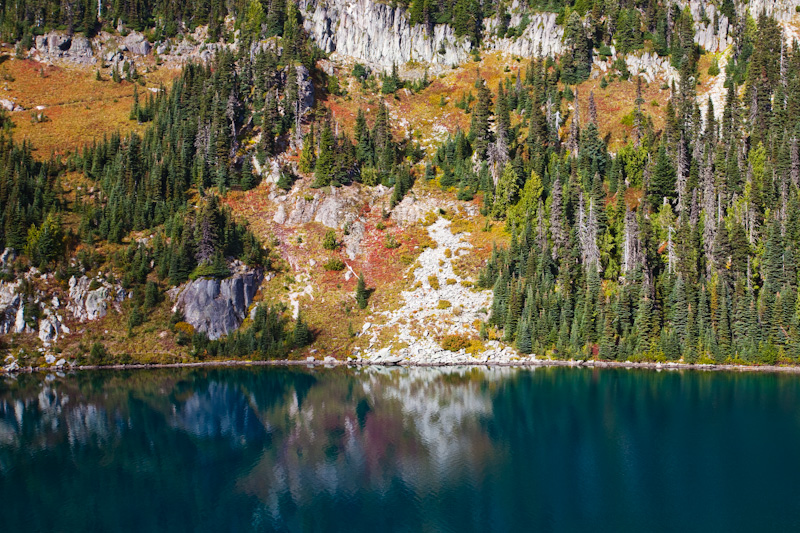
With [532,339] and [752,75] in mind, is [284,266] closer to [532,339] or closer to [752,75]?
[532,339]

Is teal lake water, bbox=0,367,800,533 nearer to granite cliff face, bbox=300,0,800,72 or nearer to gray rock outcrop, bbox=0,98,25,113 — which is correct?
gray rock outcrop, bbox=0,98,25,113

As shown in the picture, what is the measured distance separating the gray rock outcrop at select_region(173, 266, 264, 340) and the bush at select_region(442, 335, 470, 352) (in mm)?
39468

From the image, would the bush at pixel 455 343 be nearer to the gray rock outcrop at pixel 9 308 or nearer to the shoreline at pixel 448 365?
the shoreline at pixel 448 365

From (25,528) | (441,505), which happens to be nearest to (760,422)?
(441,505)

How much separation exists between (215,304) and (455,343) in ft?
149

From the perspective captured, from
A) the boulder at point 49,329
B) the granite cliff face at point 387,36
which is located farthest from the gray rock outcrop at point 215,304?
the granite cliff face at point 387,36

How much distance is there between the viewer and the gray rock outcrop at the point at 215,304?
4139 inches

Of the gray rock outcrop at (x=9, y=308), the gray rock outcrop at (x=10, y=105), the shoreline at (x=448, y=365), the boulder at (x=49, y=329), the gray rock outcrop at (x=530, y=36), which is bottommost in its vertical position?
the shoreline at (x=448, y=365)

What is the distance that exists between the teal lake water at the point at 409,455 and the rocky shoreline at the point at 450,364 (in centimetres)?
640

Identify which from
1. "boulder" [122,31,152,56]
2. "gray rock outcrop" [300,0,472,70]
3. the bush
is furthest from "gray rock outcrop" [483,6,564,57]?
"boulder" [122,31,152,56]

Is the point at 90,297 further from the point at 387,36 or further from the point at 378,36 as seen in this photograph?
the point at 387,36

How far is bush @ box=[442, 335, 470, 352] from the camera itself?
99312 mm

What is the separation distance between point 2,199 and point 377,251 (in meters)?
76.9

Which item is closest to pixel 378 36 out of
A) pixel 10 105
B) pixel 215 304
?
pixel 10 105
